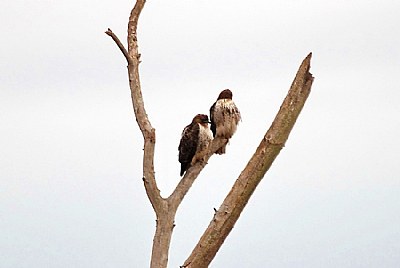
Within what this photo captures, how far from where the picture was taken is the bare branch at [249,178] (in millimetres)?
2350

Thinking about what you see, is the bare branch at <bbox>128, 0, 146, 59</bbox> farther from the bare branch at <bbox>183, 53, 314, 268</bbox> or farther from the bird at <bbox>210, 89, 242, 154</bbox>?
the bare branch at <bbox>183, 53, 314, 268</bbox>

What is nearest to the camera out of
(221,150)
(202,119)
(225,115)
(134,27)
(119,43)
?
(119,43)

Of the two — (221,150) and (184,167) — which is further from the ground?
(221,150)

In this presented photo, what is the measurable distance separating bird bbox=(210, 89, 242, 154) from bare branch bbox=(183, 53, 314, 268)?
362 cm

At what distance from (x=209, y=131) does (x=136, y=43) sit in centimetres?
127

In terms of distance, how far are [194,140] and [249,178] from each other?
4.05m

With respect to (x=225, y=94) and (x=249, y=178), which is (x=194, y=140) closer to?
(x=225, y=94)

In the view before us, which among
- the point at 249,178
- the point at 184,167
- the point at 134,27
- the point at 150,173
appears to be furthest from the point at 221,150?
the point at 249,178

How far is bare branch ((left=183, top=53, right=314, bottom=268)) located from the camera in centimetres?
235

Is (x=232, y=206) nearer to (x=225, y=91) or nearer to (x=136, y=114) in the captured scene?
(x=136, y=114)

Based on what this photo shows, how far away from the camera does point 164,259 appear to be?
5.32 metres

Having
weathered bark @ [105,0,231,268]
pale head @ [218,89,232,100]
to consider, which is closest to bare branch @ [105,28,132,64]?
weathered bark @ [105,0,231,268]

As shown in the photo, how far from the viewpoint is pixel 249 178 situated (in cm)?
235

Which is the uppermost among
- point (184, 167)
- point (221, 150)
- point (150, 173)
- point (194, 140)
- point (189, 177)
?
point (194, 140)
